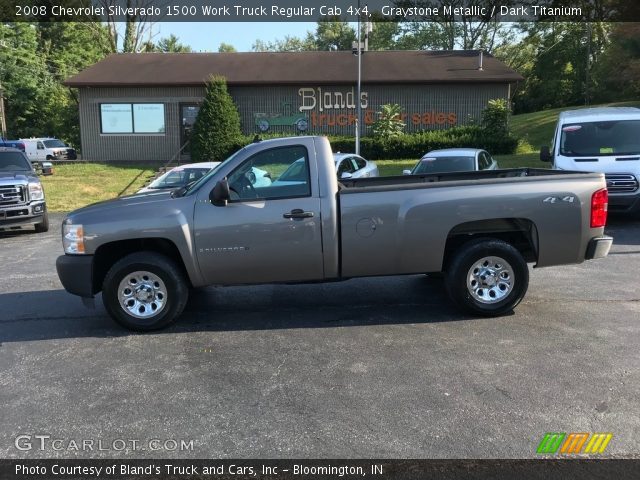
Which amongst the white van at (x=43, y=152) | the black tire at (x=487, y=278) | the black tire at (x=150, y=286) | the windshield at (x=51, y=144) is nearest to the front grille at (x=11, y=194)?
the black tire at (x=150, y=286)

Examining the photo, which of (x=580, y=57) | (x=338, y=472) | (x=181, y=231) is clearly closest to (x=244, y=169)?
(x=181, y=231)

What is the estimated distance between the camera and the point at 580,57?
4681cm

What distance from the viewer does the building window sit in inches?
1016

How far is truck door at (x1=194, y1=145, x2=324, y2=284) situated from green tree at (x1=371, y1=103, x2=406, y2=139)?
62.2 ft

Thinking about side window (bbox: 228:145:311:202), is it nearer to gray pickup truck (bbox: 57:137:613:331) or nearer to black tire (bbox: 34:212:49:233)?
gray pickup truck (bbox: 57:137:613:331)

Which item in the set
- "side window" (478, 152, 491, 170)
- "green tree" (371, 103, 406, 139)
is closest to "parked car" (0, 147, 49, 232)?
"side window" (478, 152, 491, 170)

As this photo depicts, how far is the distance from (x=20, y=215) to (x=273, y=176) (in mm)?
8594

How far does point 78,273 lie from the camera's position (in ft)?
18.8

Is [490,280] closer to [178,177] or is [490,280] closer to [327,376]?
[327,376]

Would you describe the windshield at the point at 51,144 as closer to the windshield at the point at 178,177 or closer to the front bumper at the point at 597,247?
the windshield at the point at 178,177

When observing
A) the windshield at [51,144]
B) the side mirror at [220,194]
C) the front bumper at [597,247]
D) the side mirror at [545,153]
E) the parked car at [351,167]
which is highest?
the windshield at [51,144]

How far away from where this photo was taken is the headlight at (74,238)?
18.8ft

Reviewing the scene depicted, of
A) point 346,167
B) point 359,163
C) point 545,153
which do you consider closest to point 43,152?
point 359,163

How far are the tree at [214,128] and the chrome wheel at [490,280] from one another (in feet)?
60.2
